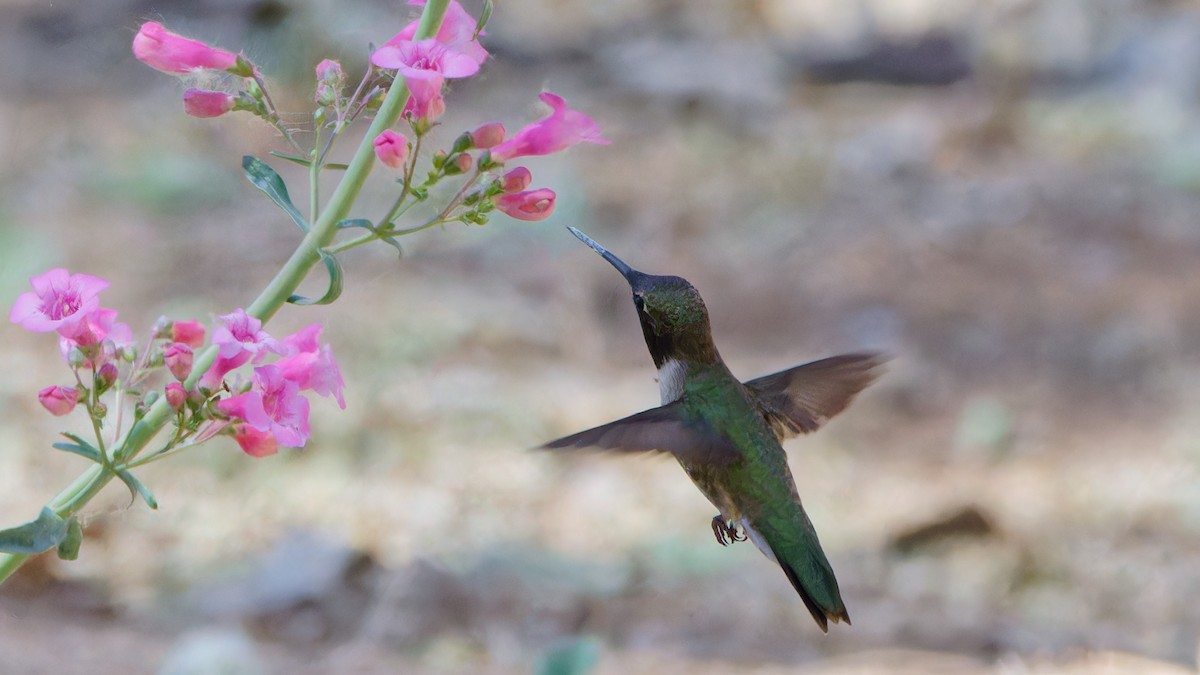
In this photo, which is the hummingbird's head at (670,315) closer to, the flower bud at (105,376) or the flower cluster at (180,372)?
the flower cluster at (180,372)

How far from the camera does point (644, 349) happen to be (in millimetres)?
4848

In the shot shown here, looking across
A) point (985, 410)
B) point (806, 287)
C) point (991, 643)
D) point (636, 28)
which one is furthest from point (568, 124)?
point (636, 28)

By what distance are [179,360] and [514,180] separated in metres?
0.41

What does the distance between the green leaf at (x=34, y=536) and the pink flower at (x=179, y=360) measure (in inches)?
7.3

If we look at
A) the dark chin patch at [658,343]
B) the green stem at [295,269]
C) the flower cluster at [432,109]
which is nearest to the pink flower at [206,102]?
the flower cluster at [432,109]

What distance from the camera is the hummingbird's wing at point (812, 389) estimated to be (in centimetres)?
192

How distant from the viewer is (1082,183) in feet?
20.2

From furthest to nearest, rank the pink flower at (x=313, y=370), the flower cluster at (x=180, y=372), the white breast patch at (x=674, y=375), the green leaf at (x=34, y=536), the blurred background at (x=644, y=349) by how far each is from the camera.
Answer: the blurred background at (x=644, y=349)
the white breast patch at (x=674, y=375)
the pink flower at (x=313, y=370)
the flower cluster at (x=180, y=372)
the green leaf at (x=34, y=536)

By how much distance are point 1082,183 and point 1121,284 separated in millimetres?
980

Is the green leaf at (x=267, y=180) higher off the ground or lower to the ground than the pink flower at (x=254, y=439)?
higher

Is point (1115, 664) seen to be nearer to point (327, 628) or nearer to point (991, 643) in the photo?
point (991, 643)

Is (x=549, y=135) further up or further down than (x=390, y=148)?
further up

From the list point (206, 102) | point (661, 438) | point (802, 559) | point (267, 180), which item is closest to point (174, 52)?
point (206, 102)

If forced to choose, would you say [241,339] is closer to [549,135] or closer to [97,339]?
[97,339]
